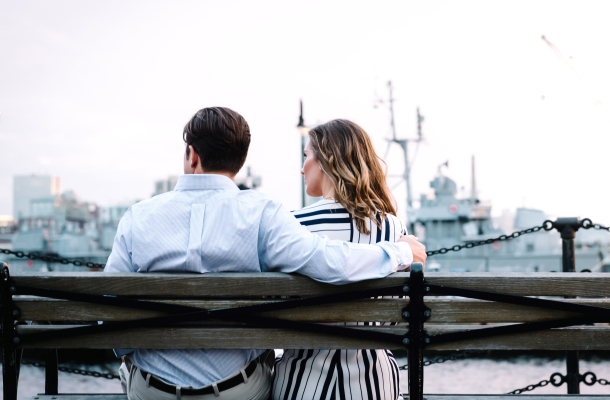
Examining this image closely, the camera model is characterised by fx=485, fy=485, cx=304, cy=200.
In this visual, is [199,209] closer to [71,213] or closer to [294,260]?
[294,260]

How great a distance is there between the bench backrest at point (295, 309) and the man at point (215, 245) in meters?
0.08

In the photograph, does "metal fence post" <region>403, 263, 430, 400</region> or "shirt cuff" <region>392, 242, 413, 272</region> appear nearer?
"metal fence post" <region>403, 263, 430, 400</region>

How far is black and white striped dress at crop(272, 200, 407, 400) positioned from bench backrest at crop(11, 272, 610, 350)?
14 centimetres

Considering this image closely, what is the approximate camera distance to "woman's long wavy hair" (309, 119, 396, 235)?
81.5 inches

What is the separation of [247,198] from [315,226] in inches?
14.0

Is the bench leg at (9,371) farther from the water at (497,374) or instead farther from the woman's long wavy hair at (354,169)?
the water at (497,374)

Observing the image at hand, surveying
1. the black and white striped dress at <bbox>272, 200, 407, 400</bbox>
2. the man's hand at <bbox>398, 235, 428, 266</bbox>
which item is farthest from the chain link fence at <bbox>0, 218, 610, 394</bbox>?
the man's hand at <bbox>398, 235, 428, 266</bbox>

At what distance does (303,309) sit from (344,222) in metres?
0.44

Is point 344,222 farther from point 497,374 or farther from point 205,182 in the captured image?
point 497,374

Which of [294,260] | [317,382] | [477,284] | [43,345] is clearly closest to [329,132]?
[294,260]

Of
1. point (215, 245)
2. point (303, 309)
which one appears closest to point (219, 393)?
point (303, 309)

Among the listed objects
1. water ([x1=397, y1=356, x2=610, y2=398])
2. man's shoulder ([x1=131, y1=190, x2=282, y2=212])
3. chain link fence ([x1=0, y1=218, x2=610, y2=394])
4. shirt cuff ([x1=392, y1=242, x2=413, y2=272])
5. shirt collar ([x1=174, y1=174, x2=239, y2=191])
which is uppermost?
shirt collar ([x1=174, y1=174, x2=239, y2=191])

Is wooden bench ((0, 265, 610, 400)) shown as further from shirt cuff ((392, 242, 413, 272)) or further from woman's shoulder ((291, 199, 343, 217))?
woman's shoulder ((291, 199, 343, 217))

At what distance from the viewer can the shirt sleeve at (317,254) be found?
1.69 m
